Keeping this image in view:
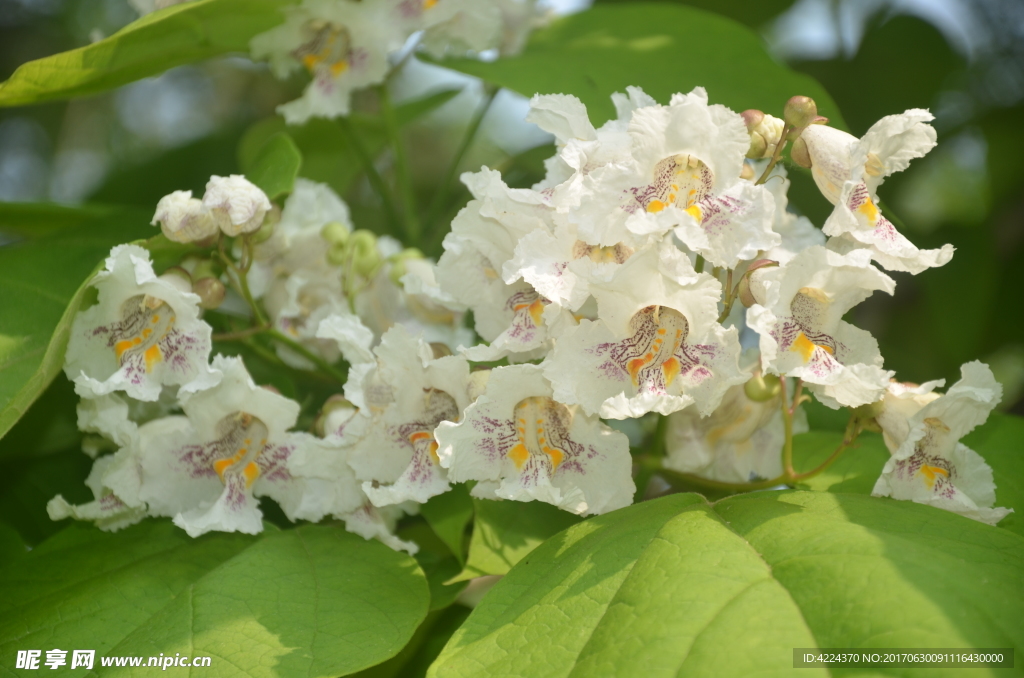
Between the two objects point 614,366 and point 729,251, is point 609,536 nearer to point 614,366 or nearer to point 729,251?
point 614,366

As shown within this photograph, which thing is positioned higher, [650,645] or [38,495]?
[650,645]

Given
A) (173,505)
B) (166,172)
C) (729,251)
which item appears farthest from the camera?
(166,172)

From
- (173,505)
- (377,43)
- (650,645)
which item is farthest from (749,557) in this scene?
(377,43)

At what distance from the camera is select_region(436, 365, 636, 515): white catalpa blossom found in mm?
807

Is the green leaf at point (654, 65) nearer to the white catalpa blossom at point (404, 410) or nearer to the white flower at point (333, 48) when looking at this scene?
the white flower at point (333, 48)

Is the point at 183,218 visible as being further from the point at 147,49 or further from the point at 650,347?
the point at 650,347

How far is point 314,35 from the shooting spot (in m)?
1.19

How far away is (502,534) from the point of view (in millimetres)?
927

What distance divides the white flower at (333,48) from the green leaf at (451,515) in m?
0.57

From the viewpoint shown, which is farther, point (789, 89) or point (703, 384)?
point (789, 89)

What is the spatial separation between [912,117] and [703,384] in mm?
310

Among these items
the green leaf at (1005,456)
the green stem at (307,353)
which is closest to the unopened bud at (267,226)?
the green stem at (307,353)

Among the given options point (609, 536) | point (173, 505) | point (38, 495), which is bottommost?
point (38, 495)

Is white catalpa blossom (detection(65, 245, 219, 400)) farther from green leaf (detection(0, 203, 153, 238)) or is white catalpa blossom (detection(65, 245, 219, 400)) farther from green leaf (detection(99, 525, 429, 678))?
green leaf (detection(0, 203, 153, 238))
